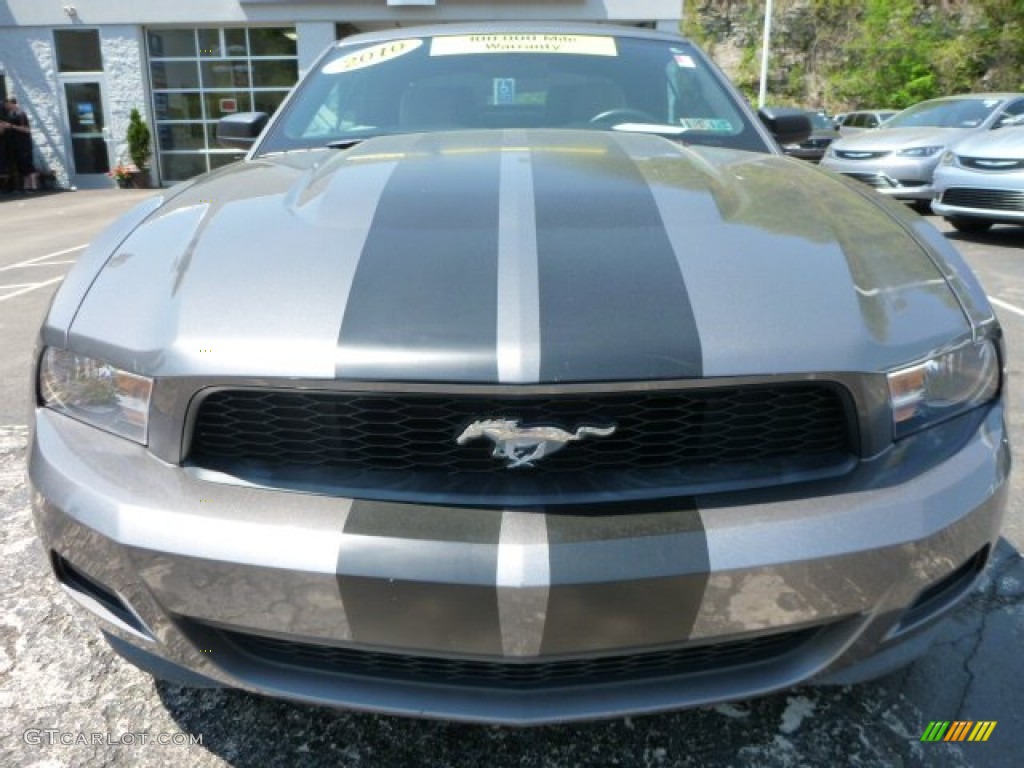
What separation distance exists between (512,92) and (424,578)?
1942 mm

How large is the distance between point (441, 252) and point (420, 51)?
168 centimetres

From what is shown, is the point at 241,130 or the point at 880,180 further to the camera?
the point at 880,180

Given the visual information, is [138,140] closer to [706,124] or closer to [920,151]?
[920,151]

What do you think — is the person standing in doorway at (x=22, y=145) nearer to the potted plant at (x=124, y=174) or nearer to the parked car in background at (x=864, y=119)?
the potted plant at (x=124, y=174)

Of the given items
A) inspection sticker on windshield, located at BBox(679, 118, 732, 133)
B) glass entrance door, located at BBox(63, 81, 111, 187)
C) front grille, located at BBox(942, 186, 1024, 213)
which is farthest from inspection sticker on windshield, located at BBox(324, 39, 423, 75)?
glass entrance door, located at BBox(63, 81, 111, 187)

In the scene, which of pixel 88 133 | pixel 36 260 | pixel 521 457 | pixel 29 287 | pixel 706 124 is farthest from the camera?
pixel 88 133

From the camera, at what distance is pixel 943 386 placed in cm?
141

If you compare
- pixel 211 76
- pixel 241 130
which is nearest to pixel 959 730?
pixel 241 130

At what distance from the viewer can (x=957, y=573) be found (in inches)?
54.9

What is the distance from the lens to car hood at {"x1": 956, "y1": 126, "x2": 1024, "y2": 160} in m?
7.35

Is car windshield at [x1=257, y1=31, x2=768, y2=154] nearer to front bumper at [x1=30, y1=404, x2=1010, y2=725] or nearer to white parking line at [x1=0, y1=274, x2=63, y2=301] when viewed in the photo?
front bumper at [x1=30, y1=404, x2=1010, y2=725]

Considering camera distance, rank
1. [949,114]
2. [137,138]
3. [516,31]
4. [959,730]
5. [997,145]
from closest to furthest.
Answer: [959,730], [516,31], [997,145], [949,114], [137,138]

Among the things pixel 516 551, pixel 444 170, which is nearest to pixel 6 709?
pixel 516 551

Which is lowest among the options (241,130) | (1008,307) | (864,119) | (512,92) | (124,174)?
(1008,307)
